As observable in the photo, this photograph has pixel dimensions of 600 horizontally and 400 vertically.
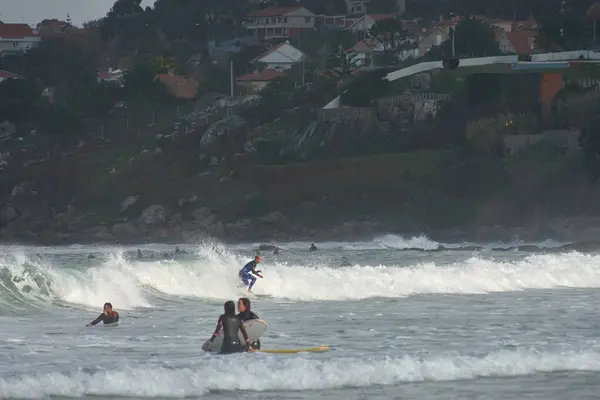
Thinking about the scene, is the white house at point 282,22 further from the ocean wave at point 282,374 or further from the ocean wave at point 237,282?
the ocean wave at point 282,374

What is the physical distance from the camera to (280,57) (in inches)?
6368

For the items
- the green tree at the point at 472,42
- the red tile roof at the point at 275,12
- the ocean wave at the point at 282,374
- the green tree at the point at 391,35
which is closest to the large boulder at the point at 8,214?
the green tree at the point at 472,42

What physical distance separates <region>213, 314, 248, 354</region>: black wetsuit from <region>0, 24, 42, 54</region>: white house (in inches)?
6594

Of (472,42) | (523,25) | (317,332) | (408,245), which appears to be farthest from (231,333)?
(523,25)

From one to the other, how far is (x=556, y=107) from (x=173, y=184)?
2954cm

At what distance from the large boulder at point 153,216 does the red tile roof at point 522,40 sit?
130 ft

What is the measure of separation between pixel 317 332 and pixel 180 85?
117 meters

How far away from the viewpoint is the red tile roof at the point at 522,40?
135 m

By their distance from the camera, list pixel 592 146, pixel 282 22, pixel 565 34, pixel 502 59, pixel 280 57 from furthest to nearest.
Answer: pixel 282 22 < pixel 280 57 < pixel 565 34 < pixel 502 59 < pixel 592 146

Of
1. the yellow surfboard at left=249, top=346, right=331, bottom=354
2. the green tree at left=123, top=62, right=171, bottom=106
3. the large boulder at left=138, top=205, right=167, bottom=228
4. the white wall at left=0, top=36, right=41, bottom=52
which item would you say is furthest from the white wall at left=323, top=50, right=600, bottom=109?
the white wall at left=0, top=36, right=41, bottom=52

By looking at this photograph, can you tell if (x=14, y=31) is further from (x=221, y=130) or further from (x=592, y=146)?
(x=592, y=146)

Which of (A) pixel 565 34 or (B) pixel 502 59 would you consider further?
(A) pixel 565 34

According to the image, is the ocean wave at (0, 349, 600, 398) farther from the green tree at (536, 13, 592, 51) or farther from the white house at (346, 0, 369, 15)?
A: the white house at (346, 0, 369, 15)

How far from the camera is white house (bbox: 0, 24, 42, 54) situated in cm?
19250
